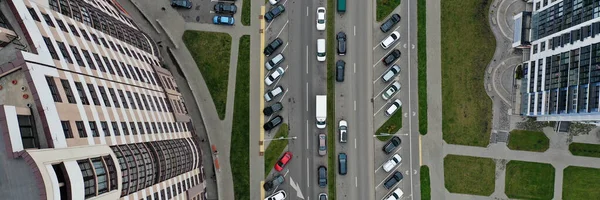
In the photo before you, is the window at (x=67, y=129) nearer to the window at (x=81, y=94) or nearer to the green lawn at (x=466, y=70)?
the window at (x=81, y=94)

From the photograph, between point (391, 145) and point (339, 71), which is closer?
point (391, 145)

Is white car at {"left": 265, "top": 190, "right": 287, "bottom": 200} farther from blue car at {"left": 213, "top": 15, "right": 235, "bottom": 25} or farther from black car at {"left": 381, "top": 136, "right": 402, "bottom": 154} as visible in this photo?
blue car at {"left": 213, "top": 15, "right": 235, "bottom": 25}

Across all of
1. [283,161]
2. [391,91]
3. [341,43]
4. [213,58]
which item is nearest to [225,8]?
[213,58]

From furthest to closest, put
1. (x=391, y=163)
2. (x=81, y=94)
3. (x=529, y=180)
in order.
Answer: (x=529, y=180) < (x=391, y=163) < (x=81, y=94)

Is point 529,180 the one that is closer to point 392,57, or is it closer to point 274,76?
point 392,57

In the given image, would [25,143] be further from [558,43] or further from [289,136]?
[558,43]

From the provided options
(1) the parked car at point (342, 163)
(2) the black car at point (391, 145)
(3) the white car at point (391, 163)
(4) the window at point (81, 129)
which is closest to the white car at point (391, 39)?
(2) the black car at point (391, 145)

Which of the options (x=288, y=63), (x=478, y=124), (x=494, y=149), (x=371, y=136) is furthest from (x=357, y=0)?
(x=494, y=149)

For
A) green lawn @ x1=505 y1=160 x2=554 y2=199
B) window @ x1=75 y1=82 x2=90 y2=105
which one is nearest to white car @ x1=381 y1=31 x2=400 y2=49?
green lawn @ x1=505 y1=160 x2=554 y2=199
